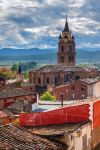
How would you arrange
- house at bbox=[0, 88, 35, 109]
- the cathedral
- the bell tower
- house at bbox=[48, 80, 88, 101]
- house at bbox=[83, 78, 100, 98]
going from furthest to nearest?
the bell tower → the cathedral → house at bbox=[48, 80, 88, 101] → house at bbox=[0, 88, 35, 109] → house at bbox=[83, 78, 100, 98]

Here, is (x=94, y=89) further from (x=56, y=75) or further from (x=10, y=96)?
(x=56, y=75)

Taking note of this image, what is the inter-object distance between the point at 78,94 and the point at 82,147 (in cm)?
6122

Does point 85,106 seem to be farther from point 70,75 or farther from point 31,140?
point 70,75

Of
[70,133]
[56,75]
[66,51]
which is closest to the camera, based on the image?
[70,133]

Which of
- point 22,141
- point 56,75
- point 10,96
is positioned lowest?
point 56,75

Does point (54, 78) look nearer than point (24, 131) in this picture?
No

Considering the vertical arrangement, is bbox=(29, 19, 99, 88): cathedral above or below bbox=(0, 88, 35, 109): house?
below

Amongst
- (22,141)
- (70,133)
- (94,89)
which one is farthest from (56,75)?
(22,141)

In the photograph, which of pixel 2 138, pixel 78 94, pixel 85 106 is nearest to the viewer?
pixel 2 138

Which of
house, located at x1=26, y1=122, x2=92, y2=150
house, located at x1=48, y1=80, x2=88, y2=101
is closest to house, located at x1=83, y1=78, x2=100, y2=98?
house, located at x1=48, y1=80, x2=88, y2=101

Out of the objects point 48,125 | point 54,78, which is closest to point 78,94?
point 54,78

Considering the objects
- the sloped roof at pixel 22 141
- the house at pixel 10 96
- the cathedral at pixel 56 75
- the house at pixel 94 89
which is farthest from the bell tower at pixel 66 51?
the sloped roof at pixel 22 141

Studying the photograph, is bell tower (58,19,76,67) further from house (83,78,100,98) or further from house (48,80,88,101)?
house (83,78,100,98)

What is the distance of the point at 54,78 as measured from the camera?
100 metres
